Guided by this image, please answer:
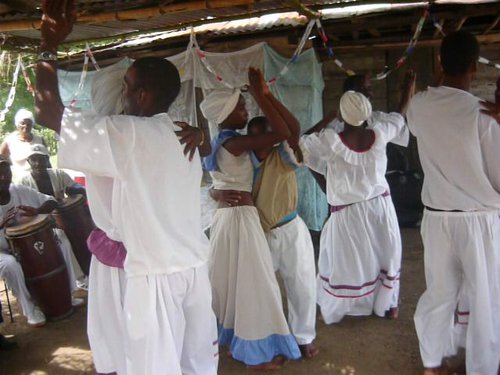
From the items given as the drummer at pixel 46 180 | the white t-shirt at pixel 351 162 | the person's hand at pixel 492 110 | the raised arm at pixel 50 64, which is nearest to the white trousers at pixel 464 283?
the person's hand at pixel 492 110

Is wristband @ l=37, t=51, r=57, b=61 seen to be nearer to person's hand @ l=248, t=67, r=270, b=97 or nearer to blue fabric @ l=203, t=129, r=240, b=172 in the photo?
person's hand @ l=248, t=67, r=270, b=97

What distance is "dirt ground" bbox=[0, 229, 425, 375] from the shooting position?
123 inches

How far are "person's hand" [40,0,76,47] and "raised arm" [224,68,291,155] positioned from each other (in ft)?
3.87

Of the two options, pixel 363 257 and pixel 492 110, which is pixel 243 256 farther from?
pixel 492 110

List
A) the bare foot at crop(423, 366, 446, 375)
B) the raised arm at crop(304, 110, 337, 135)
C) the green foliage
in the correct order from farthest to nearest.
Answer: the green foliage
the raised arm at crop(304, 110, 337, 135)
the bare foot at crop(423, 366, 446, 375)

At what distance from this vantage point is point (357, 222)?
12.0ft

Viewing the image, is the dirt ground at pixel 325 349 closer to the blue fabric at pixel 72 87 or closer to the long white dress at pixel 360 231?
the long white dress at pixel 360 231

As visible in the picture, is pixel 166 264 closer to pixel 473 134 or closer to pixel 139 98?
pixel 139 98

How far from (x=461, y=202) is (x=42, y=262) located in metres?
3.46

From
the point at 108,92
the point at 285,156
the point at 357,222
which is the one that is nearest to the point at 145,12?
the point at 108,92

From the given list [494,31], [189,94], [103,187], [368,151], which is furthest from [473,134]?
[189,94]

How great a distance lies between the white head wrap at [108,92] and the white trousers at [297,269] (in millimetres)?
1509

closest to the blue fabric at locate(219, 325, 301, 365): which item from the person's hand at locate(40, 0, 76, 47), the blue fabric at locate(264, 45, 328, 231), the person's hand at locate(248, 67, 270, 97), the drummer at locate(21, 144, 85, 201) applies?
the person's hand at locate(248, 67, 270, 97)

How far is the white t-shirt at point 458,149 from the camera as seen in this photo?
8.15 ft
